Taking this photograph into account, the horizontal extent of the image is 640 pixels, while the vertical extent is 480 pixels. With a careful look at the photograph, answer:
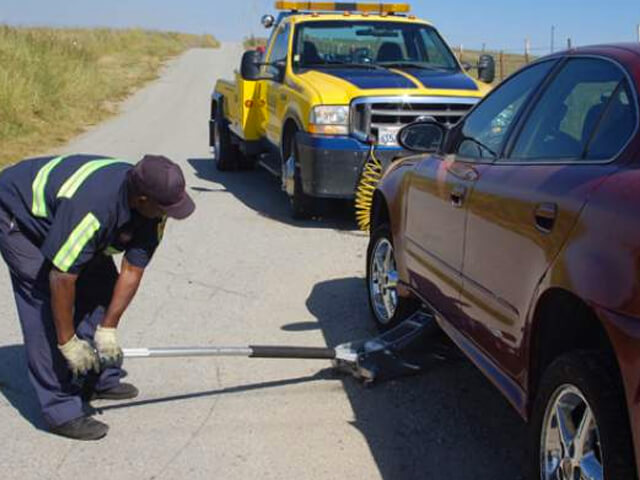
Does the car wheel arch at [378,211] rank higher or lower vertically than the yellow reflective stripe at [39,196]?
lower

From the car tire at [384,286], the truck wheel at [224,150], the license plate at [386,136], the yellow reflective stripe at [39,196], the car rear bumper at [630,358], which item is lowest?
the truck wheel at [224,150]

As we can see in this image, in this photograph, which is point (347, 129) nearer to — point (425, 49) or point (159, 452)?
point (425, 49)

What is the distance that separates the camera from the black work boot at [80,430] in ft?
13.7

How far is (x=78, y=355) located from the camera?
3902 millimetres

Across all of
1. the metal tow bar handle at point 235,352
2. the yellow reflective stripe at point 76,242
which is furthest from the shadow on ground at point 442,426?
the yellow reflective stripe at point 76,242

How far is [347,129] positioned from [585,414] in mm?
5937

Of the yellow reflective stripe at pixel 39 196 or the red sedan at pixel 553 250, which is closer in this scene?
the red sedan at pixel 553 250

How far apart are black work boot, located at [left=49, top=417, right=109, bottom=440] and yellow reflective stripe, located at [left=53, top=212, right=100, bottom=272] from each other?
943mm

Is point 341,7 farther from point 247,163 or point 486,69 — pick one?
point 247,163

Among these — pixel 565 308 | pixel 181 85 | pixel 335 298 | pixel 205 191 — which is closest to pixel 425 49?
pixel 205 191

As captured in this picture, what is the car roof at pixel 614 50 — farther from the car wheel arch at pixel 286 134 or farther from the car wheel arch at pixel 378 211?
the car wheel arch at pixel 286 134

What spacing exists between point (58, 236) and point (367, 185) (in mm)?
4928

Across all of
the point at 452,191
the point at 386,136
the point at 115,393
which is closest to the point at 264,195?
the point at 386,136

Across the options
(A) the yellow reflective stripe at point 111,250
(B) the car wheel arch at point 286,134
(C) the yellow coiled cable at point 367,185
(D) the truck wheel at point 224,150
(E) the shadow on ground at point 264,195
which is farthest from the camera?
(D) the truck wheel at point 224,150
